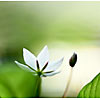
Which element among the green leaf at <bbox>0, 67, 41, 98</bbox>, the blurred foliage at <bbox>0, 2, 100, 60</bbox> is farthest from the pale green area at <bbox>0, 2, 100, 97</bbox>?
the green leaf at <bbox>0, 67, 41, 98</bbox>

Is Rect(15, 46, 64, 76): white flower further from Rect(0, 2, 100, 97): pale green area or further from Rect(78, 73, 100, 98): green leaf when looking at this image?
Rect(0, 2, 100, 97): pale green area

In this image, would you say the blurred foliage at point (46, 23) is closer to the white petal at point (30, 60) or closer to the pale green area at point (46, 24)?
the pale green area at point (46, 24)

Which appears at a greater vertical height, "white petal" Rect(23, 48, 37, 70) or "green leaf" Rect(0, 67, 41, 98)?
"white petal" Rect(23, 48, 37, 70)

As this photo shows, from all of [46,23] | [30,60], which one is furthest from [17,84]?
[46,23]

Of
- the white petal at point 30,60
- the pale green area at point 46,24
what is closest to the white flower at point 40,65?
the white petal at point 30,60

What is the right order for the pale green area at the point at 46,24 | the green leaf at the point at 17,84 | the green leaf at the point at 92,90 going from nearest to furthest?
the green leaf at the point at 92,90, the green leaf at the point at 17,84, the pale green area at the point at 46,24

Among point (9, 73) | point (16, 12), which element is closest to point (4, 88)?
point (9, 73)

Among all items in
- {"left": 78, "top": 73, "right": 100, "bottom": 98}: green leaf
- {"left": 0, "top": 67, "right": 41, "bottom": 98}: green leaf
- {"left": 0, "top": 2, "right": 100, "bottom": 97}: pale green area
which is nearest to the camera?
{"left": 78, "top": 73, "right": 100, "bottom": 98}: green leaf

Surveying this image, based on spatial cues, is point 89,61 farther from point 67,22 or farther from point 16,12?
point 16,12
